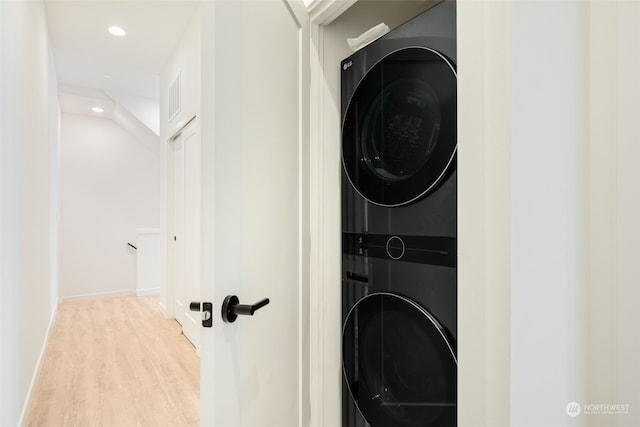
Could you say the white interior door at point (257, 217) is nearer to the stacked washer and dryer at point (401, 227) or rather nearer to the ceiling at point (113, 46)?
the stacked washer and dryer at point (401, 227)

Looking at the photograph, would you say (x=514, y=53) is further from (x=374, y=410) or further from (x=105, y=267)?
(x=105, y=267)

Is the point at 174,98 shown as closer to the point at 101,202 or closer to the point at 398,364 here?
the point at 101,202

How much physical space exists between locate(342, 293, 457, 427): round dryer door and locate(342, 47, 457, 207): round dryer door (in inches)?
15.0

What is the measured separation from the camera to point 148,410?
1.91m

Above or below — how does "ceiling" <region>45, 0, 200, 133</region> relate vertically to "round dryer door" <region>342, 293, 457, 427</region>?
above

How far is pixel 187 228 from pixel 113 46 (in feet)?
6.22

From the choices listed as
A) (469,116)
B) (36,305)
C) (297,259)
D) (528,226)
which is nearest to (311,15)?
(469,116)

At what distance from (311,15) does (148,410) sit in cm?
225

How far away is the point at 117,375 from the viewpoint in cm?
234

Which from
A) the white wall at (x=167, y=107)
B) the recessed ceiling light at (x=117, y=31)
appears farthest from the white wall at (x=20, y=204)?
the white wall at (x=167, y=107)

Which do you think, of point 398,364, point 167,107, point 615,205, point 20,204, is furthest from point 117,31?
point 615,205

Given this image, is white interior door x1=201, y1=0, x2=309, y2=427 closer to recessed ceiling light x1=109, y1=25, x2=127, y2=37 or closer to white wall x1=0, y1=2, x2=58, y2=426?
white wall x1=0, y1=2, x2=58, y2=426

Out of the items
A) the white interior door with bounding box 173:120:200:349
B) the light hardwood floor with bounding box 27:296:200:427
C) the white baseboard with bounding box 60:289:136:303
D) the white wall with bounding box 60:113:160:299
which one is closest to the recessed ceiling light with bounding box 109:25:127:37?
the white interior door with bounding box 173:120:200:349

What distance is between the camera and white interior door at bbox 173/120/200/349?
109 inches
